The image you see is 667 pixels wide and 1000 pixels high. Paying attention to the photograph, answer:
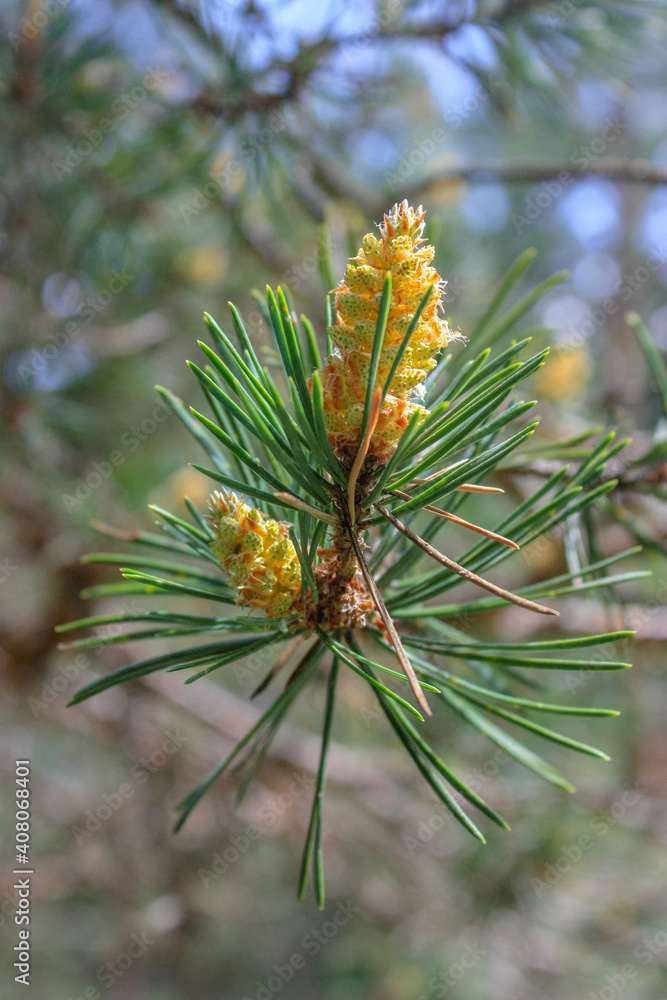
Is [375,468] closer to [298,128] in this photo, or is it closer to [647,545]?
[647,545]

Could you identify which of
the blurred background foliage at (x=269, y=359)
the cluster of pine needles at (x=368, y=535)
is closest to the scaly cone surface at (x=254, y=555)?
the cluster of pine needles at (x=368, y=535)

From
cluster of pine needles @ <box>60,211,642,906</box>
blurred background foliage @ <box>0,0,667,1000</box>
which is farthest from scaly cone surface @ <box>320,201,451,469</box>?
blurred background foliage @ <box>0,0,667,1000</box>

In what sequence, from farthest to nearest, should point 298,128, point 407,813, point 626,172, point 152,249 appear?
point 407,813
point 152,249
point 298,128
point 626,172

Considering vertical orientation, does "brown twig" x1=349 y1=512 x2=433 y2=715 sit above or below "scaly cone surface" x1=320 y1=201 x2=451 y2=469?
below

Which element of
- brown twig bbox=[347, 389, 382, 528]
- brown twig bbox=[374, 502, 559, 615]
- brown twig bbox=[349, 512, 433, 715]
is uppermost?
brown twig bbox=[347, 389, 382, 528]

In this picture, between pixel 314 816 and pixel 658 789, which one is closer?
pixel 314 816

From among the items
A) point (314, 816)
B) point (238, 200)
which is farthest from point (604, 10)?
point (314, 816)

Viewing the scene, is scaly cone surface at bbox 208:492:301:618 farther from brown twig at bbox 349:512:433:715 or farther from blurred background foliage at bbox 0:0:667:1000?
blurred background foliage at bbox 0:0:667:1000

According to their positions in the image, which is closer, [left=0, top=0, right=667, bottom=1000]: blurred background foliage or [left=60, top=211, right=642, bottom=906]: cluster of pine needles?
[left=60, top=211, right=642, bottom=906]: cluster of pine needles
